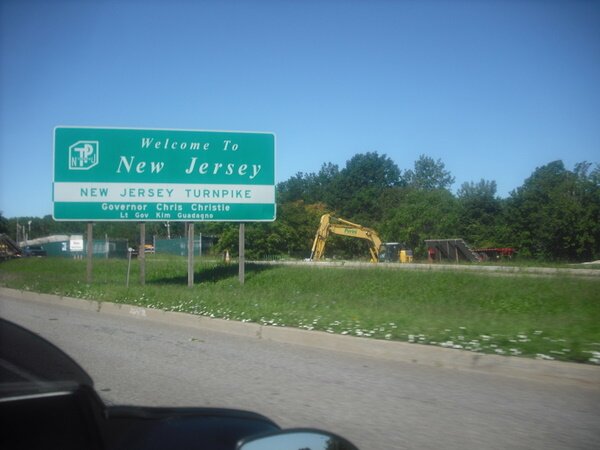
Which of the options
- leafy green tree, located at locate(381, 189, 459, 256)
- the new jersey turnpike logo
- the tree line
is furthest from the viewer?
leafy green tree, located at locate(381, 189, 459, 256)

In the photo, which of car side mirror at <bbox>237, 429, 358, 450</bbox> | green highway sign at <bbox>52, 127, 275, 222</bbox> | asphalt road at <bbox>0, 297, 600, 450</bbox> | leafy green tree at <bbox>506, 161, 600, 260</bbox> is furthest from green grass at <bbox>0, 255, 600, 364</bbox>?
leafy green tree at <bbox>506, 161, 600, 260</bbox>

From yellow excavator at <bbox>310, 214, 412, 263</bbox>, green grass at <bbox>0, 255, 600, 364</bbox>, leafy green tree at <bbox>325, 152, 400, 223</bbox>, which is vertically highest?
leafy green tree at <bbox>325, 152, 400, 223</bbox>

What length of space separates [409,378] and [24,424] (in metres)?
5.60

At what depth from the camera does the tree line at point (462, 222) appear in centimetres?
4553

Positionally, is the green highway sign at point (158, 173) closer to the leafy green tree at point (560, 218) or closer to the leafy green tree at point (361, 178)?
the leafy green tree at point (560, 218)

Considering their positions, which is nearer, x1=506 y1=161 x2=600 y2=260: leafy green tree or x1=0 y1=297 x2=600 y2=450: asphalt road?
x1=0 y1=297 x2=600 y2=450: asphalt road

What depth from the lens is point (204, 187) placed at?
19.8 m

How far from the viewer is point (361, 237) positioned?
3678cm

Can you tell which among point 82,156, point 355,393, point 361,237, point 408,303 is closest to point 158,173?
point 82,156

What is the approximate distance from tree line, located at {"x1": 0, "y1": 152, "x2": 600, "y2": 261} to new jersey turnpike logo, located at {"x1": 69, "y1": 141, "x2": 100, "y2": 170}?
50.1ft

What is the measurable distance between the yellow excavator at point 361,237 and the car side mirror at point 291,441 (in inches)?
1233

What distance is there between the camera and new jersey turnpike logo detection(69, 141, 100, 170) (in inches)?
761

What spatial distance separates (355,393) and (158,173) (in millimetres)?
14830

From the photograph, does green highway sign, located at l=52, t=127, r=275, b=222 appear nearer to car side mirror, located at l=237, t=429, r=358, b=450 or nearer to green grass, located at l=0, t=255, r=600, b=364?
green grass, located at l=0, t=255, r=600, b=364
